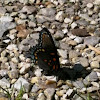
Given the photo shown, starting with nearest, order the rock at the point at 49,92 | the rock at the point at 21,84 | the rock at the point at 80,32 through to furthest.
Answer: the rock at the point at 49,92
the rock at the point at 21,84
the rock at the point at 80,32

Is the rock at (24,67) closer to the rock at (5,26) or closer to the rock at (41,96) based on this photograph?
the rock at (41,96)

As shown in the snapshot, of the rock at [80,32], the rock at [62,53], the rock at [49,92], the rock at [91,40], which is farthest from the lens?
the rock at [80,32]

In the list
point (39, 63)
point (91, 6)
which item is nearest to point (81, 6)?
point (91, 6)

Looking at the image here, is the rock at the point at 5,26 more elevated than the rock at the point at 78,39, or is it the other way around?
the rock at the point at 5,26

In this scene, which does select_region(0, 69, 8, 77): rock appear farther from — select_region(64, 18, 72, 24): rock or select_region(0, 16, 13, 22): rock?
select_region(64, 18, 72, 24): rock

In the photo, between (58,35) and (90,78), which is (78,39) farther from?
(90,78)

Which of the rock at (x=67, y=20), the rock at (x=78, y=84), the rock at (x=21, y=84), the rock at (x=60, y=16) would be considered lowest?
the rock at (x=78, y=84)

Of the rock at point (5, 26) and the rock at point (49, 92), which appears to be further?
the rock at point (5, 26)

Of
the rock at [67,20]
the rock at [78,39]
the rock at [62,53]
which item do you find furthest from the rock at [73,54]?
the rock at [67,20]
